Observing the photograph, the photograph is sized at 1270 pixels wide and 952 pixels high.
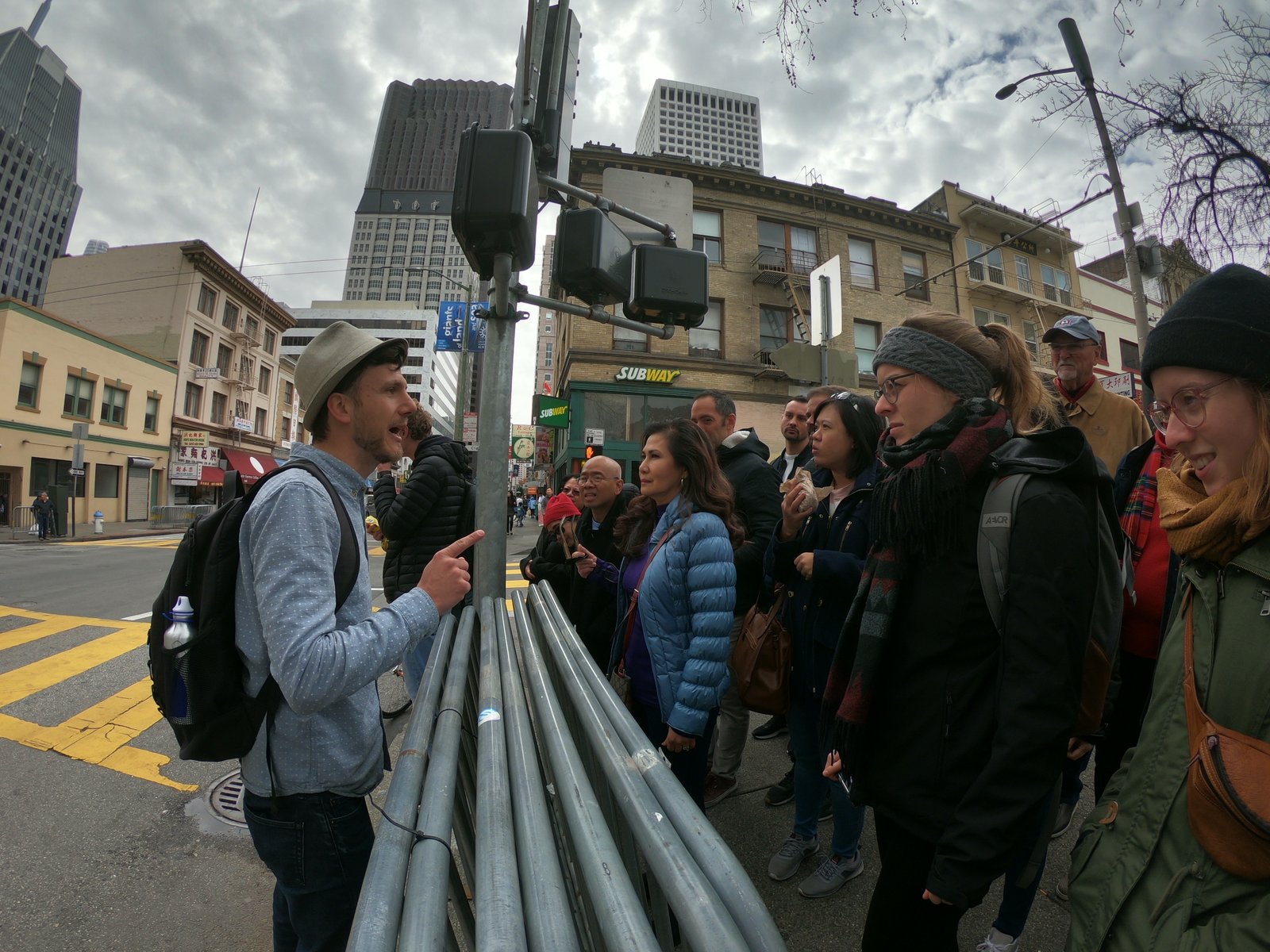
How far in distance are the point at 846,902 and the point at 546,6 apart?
4.63 meters

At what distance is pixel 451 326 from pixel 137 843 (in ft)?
42.4

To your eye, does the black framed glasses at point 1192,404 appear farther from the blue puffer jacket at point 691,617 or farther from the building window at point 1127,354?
the building window at point 1127,354

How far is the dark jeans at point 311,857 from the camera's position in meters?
1.59

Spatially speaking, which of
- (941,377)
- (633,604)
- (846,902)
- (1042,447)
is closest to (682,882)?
(1042,447)

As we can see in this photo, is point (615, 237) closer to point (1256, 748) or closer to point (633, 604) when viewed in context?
point (633, 604)

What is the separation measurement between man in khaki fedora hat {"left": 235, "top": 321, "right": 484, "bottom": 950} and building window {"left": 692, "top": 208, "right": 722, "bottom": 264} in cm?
2012

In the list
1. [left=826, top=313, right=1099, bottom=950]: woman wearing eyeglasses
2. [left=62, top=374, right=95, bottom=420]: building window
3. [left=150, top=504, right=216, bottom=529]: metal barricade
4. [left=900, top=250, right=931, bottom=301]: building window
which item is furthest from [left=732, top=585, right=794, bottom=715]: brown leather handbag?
[left=62, top=374, right=95, bottom=420]: building window

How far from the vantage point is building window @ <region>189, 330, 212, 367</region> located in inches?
1324

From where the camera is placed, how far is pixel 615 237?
363 cm

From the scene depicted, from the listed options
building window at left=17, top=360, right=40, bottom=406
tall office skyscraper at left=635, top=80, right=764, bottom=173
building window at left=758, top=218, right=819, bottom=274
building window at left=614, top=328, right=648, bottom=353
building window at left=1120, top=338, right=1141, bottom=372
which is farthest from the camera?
tall office skyscraper at left=635, top=80, right=764, bottom=173

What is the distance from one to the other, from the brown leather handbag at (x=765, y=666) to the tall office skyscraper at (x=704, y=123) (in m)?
134

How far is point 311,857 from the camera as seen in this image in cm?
160

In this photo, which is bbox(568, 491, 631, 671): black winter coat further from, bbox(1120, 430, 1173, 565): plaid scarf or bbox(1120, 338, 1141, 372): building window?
bbox(1120, 338, 1141, 372): building window

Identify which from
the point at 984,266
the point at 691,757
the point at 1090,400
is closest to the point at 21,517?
the point at 691,757
